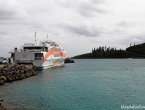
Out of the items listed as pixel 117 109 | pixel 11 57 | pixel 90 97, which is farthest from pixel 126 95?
pixel 11 57

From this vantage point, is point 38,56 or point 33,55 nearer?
point 33,55

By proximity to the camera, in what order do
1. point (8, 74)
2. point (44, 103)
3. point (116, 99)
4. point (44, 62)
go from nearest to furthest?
point (44, 103)
point (116, 99)
point (8, 74)
point (44, 62)

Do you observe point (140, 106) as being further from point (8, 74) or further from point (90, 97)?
point (8, 74)

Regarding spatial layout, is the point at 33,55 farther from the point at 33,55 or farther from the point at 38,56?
the point at 38,56

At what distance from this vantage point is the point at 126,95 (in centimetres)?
2620

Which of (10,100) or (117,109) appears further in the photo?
(10,100)

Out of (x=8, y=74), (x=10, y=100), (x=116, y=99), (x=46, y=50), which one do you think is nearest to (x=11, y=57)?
(x=46, y=50)

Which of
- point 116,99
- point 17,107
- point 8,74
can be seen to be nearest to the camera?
point 17,107

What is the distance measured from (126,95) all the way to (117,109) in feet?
21.4

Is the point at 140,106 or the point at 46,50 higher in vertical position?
the point at 46,50

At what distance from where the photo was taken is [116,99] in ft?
78.7

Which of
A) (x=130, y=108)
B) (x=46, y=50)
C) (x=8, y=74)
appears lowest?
(x=130, y=108)

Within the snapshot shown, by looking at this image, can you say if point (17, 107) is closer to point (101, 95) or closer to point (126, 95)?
point (101, 95)

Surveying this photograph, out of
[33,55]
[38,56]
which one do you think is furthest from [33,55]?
[38,56]
